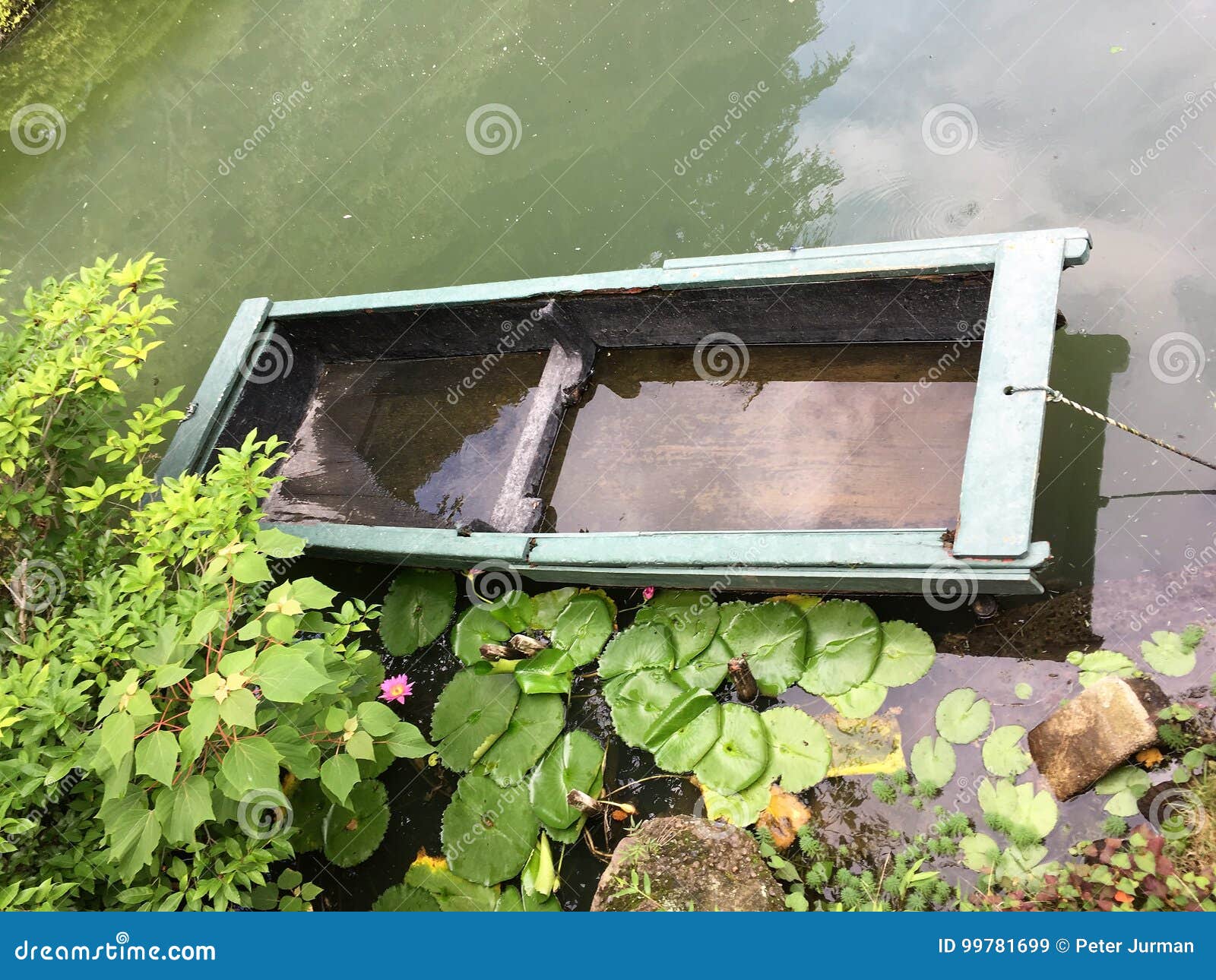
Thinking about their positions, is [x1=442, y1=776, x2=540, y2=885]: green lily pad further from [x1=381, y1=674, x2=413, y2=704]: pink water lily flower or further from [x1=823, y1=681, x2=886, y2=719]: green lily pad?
[x1=823, y1=681, x2=886, y2=719]: green lily pad

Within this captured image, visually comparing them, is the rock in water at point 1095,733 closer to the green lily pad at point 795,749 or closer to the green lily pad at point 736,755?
the green lily pad at point 795,749

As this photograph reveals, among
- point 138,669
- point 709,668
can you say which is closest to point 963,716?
point 709,668

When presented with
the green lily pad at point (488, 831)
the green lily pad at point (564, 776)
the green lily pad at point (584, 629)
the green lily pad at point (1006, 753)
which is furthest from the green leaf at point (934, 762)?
the green lily pad at point (488, 831)

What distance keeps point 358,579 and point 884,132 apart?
3.39m

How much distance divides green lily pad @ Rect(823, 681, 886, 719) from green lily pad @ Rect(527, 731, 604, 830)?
878 millimetres

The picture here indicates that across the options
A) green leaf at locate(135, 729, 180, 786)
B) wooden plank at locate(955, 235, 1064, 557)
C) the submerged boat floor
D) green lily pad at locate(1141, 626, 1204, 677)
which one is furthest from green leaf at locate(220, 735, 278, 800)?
green lily pad at locate(1141, 626, 1204, 677)

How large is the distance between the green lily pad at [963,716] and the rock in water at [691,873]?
747 millimetres

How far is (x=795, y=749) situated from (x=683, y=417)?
141cm

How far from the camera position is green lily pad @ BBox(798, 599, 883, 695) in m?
2.94

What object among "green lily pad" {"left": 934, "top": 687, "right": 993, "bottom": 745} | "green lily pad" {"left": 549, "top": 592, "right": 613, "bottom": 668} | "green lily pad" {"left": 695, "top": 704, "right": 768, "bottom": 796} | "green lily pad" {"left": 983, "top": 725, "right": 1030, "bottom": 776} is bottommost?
"green lily pad" {"left": 695, "top": 704, "right": 768, "bottom": 796}

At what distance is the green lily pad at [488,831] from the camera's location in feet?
9.80

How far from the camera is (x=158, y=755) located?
201 centimetres

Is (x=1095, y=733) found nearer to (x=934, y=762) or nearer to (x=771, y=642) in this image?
(x=934, y=762)

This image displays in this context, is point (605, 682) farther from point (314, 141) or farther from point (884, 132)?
point (314, 141)
